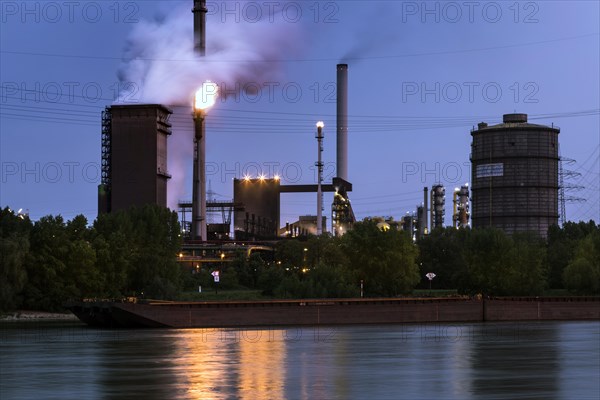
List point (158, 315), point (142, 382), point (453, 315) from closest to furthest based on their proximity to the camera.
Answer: point (142, 382), point (158, 315), point (453, 315)

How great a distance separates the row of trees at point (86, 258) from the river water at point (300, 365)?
3168 centimetres

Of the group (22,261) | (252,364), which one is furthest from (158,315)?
(252,364)

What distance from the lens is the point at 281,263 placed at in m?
183

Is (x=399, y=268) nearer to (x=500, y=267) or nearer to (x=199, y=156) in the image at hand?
(x=500, y=267)

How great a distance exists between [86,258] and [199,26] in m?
75.0

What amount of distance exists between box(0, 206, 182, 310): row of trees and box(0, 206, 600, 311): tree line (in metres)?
0.13

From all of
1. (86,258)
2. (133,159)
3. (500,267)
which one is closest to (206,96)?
(133,159)

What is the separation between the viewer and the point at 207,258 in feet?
618

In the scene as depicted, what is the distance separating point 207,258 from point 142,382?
14406cm

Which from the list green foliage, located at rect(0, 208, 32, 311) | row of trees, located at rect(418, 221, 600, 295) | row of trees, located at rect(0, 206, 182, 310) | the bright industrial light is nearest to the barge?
green foliage, located at rect(0, 208, 32, 311)

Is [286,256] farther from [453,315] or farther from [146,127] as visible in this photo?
[453,315]

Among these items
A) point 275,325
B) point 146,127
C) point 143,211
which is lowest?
point 275,325

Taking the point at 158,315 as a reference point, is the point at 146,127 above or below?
above

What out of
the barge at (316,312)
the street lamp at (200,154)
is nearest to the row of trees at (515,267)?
the barge at (316,312)
